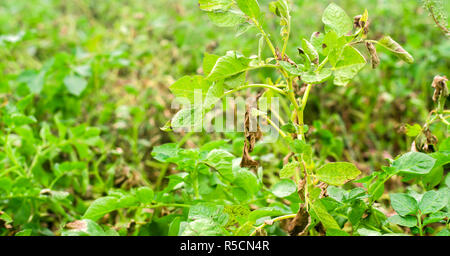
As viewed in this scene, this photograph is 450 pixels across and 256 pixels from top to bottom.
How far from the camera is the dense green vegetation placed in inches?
29.0

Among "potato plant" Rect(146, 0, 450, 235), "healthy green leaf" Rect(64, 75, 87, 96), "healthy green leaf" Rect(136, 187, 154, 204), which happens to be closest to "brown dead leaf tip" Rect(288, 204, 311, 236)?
"potato plant" Rect(146, 0, 450, 235)

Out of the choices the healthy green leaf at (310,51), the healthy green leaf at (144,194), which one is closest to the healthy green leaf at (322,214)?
the healthy green leaf at (310,51)

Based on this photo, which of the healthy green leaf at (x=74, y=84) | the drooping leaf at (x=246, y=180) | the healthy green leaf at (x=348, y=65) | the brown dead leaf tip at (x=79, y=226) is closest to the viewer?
the healthy green leaf at (x=348, y=65)

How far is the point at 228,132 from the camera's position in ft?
3.68

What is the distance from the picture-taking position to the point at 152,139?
165cm

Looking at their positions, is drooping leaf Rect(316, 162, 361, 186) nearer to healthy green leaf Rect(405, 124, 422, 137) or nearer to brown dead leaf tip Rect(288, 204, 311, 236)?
brown dead leaf tip Rect(288, 204, 311, 236)

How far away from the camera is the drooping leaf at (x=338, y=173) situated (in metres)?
0.72

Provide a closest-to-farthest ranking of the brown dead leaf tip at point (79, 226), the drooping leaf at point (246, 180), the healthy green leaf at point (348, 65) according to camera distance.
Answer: the healthy green leaf at point (348, 65), the brown dead leaf tip at point (79, 226), the drooping leaf at point (246, 180)

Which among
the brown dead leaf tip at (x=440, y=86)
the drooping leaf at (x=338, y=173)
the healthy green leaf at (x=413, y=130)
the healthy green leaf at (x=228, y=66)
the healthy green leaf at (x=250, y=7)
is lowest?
the drooping leaf at (x=338, y=173)

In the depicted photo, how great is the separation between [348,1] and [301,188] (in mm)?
2074

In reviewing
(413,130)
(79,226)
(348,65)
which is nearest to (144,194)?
(79,226)

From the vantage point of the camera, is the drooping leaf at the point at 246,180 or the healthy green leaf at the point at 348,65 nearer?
the healthy green leaf at the point at 348,65

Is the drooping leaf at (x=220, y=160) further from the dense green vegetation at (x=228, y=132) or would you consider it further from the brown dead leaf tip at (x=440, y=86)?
the brown dead leaf tip at (x=440, y=86)
